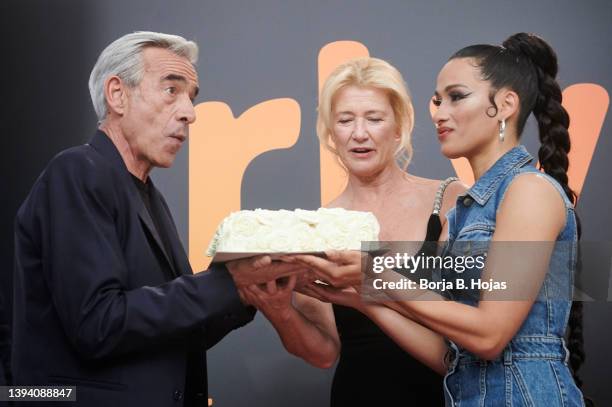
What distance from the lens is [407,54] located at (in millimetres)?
3600

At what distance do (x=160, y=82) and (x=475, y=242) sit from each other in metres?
1.16

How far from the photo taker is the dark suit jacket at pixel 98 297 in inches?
79.7

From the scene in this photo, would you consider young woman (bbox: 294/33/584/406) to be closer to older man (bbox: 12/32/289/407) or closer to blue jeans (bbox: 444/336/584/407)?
blue jeans (bbox: 444/336/584/407)

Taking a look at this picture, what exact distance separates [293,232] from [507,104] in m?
0.73

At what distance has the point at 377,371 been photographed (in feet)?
9.32

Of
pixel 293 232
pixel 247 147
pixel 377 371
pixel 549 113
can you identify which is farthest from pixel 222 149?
pixel 549 113

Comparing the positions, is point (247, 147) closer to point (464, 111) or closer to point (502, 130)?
point (464, 111)

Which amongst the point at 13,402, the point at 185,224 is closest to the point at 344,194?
the point at 185,224

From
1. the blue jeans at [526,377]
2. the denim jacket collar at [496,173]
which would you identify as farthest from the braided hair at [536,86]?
the blue jeans at [526,377]

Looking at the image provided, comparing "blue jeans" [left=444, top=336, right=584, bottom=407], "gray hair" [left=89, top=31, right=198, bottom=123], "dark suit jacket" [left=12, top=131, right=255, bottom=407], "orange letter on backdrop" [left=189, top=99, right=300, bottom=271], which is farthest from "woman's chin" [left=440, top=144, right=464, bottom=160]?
"orange letter on backdrop" [left=189, top=99, right=300, bottom=271]

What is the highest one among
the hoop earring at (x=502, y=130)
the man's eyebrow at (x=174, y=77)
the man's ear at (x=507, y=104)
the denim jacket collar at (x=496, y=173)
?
the man's eyebrow at (x=174, y=77)

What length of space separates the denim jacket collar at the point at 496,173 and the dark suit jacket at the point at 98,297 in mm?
738

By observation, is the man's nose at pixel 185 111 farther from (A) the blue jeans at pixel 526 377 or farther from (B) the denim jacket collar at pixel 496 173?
(A) the blue jeans at pixel 526 377

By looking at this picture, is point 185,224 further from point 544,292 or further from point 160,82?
point 544,292
